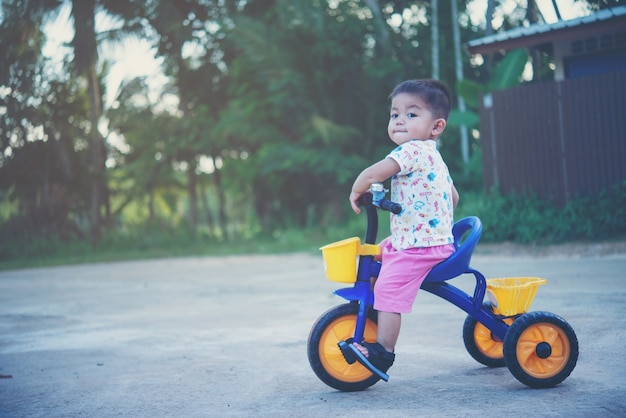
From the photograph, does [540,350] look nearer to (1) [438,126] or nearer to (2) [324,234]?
(1) [438,126]

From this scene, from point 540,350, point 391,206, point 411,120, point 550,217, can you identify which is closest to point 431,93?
point 411,120

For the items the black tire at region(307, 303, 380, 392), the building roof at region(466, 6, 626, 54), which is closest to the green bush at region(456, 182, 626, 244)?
the building roof at region(466, 6, 626, 54)

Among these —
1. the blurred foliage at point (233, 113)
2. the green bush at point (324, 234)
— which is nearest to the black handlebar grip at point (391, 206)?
the green bush at point (324, 234)

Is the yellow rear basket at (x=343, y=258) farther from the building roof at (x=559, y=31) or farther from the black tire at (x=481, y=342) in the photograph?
the building roof at (x=559, y=31)

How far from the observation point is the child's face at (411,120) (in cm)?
380

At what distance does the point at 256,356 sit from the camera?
494 centimetres

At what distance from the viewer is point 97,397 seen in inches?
159

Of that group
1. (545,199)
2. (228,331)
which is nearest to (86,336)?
(228,331)

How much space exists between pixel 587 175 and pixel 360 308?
883 centimetres

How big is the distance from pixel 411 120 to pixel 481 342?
4.38 feet

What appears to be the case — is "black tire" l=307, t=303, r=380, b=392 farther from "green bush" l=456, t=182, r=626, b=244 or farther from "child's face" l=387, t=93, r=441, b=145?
"green bush" l=456, t=182, r=626, b=244

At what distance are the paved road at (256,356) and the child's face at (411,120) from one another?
1293 mm

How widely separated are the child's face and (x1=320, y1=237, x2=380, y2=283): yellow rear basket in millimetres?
578

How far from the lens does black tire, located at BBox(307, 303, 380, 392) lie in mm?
3855
